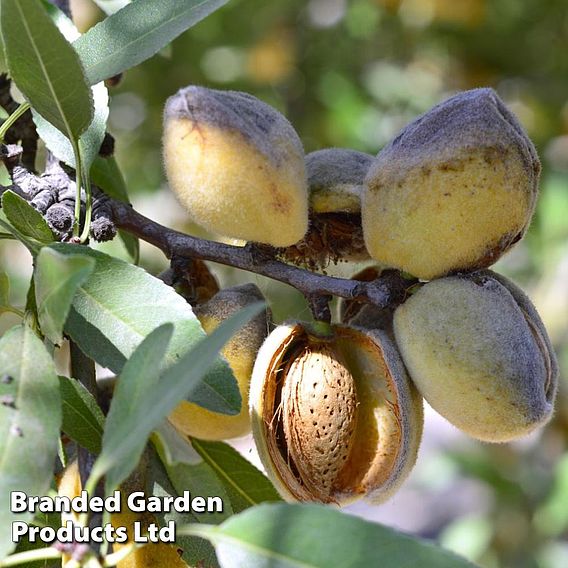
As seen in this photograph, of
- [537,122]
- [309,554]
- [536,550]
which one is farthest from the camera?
[537,122]

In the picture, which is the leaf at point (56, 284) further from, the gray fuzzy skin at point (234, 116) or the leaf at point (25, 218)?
the gray fuzzy skin at point (234, 116)

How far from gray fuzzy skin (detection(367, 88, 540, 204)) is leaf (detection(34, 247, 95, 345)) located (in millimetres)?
302

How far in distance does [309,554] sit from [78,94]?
44 cm

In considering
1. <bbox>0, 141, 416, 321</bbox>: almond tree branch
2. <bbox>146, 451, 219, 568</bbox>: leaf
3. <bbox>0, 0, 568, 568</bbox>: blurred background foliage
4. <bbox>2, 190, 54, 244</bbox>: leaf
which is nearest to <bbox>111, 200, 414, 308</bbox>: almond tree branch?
<bbox>0, 141, 416, 321</bbox>: almond tree branch

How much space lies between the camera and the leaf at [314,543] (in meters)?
0.60

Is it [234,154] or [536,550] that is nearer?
[234,154]

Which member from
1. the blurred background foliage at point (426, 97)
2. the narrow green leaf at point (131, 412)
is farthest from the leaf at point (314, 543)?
the blurred background foliage at point (426, 97)

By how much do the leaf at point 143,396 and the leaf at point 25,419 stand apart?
43 mm

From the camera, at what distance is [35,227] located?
820 millimetres

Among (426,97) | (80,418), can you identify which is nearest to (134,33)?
(80,418)

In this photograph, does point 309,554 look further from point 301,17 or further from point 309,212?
point 301,17

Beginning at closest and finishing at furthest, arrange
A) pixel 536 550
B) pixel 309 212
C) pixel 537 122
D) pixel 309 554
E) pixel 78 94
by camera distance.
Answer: pixel 309 554
pixel 78 94
pixel 309 212
pixel 536 550
pixel 537 122

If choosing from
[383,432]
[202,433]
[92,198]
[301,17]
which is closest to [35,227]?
[92,198]

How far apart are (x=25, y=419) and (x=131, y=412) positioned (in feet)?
0.27
